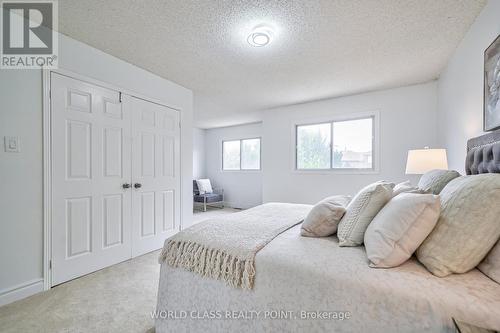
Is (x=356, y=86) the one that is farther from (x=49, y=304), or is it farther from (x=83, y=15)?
(x=49, y=304)

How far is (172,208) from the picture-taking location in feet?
10.5

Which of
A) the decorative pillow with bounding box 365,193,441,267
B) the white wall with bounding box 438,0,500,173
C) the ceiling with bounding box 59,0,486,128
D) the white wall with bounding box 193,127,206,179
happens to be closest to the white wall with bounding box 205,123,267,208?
the white wall with bounding box 193,127,206,179

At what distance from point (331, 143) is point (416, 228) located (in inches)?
131

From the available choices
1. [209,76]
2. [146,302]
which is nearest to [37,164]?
[146,302]

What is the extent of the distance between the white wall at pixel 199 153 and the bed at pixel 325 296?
5.60 meters

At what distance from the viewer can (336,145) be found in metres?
4.09

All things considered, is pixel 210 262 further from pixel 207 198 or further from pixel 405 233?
pixel 207 198

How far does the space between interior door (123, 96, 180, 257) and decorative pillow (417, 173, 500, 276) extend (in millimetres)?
2805

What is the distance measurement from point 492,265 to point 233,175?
5883 millimetres

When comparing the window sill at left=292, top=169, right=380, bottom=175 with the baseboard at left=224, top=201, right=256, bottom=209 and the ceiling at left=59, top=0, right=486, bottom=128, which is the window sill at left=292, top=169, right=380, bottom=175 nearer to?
the ceiling at left=59, top=0, right=486, bottom=128

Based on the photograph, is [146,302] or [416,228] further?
[146,302]

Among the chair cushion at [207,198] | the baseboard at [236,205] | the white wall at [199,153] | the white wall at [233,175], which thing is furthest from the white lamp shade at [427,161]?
the white wall at [199,153]

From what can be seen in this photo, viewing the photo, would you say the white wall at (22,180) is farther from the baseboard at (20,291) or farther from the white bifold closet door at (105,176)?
the white bifold closet door at (105,176)

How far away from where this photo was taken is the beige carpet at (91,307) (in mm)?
1528
